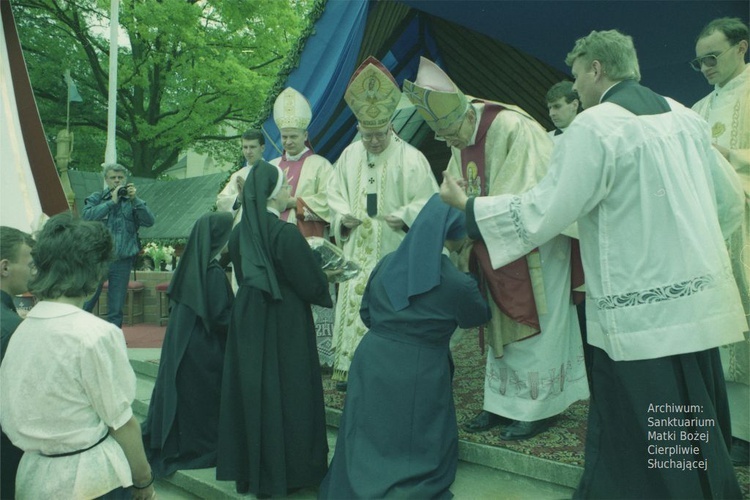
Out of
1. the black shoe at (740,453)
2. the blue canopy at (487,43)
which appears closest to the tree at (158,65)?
the blue canopy at (487,43)

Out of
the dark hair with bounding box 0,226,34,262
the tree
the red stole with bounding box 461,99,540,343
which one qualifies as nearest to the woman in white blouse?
the dark hair with bounding box 0,226,34,262

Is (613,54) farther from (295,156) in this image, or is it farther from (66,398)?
(295,156)

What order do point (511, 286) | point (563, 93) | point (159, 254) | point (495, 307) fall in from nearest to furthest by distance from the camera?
point (511, 286)
point (495, 307)
point (563, 93)
point (159, 254)

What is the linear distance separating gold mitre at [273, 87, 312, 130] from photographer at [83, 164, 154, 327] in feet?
6.61

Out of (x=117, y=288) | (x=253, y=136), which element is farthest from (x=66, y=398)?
(x=117, y=288)

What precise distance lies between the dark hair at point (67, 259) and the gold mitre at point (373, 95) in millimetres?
2723

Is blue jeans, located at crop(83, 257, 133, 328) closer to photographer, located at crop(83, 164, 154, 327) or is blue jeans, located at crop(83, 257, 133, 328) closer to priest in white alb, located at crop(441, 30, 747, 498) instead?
photographer, located at crop(83, 164, 154, 327)

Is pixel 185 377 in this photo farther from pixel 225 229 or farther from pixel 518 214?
pixel 518 214

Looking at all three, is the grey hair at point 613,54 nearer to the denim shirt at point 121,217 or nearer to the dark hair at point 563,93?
the dark hair at point 563,93

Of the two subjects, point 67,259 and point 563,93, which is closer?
point 67,259

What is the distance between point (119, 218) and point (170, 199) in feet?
21.4

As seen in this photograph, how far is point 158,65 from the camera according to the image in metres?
15.2

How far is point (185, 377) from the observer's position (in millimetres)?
3990

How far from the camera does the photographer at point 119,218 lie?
258 inches
